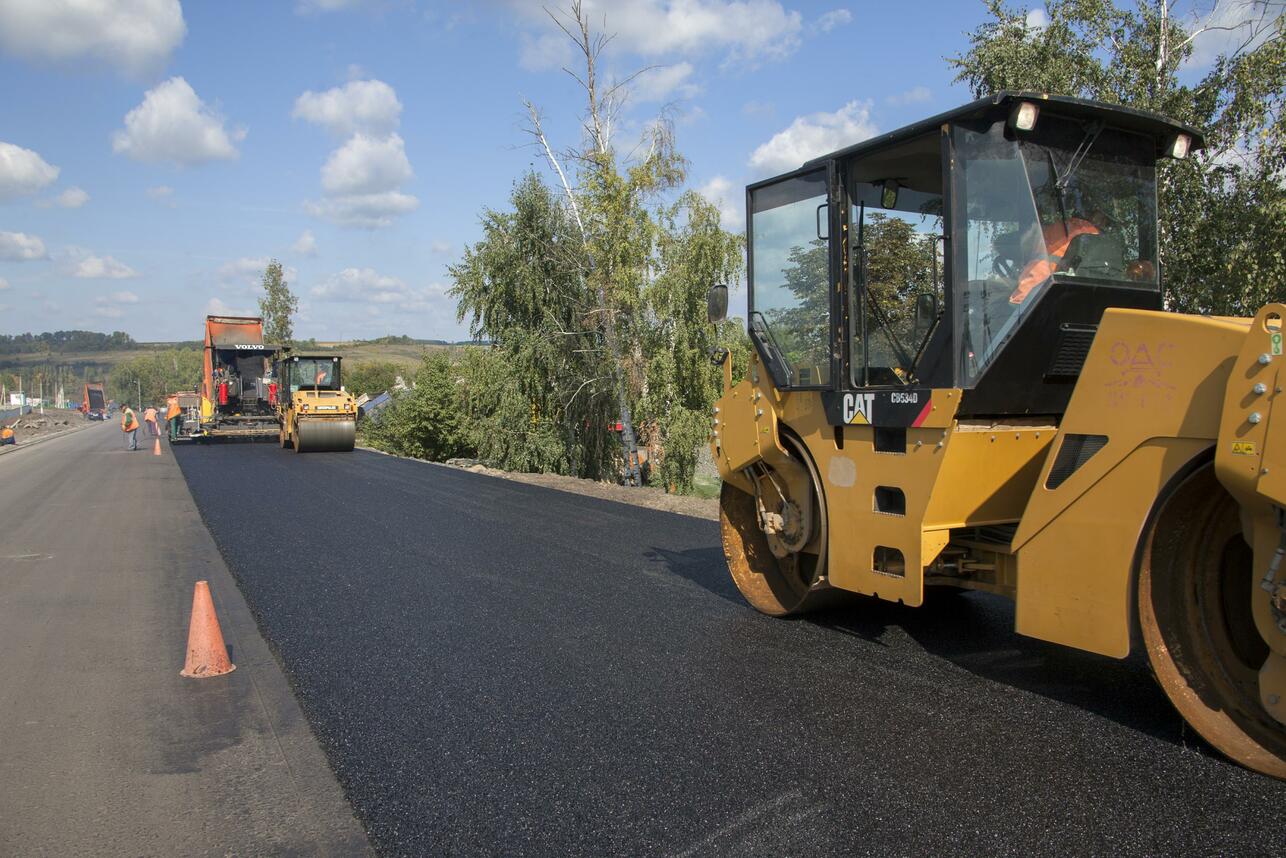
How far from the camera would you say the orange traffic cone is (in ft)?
17.4

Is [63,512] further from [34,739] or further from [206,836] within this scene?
[206,836]

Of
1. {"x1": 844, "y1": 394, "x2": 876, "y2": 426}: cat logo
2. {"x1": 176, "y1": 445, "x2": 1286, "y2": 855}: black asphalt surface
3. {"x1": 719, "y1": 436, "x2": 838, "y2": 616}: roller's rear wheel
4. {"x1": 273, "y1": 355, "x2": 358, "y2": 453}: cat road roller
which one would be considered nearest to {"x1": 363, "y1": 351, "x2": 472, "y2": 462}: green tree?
{"x1": 273, "y1": 355, "x2": 358, "y2": 453}: cat road roller

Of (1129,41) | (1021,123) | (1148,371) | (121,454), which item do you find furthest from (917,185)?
(121,454)

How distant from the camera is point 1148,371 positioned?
3.53 metres

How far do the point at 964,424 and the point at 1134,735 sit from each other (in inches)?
59.6

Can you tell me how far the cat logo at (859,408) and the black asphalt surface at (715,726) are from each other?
1342mm

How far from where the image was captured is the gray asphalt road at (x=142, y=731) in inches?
136

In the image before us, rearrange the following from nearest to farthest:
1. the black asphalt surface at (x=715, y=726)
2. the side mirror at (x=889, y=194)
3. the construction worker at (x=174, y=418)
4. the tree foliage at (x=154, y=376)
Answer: the black asphalt surface at (x=715, y=726) → the side mirror at (x=889, y=194) → the construction worker at (x=174, y=418) → the tree foliage at (x=154, y=376)

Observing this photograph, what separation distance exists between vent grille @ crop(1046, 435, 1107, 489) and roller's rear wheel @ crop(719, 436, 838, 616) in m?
2.23

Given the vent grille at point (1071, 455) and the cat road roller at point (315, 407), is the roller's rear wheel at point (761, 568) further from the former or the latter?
the cat road roller at point (315, 407)

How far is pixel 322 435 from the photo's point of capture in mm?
23359

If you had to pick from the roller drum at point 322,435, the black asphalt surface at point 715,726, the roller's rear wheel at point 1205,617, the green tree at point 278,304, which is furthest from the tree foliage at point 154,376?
the roller's rear wheel at point 1205,617

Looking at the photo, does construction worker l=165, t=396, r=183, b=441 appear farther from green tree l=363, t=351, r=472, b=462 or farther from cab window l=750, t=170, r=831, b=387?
cab window l=750, t=170, r=831, b=387

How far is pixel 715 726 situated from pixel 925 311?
2.28 metres
